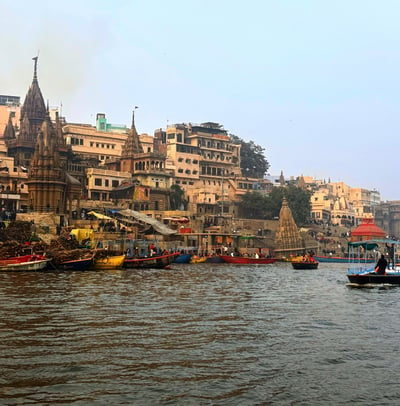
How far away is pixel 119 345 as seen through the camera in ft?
48.0

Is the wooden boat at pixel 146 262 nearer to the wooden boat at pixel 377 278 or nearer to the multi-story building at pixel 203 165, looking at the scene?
the wooden boat at pixel 377 278

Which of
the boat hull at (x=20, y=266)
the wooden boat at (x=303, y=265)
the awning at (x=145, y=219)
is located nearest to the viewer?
the boat hull at (x=20, y=266)

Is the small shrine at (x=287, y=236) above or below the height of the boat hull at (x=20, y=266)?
above

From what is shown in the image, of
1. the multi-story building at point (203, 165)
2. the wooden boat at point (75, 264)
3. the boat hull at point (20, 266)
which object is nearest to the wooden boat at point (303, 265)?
the wooden boat at point (75, 264)

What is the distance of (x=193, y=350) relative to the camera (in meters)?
14.3

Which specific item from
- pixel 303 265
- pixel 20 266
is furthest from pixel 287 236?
pixel 20 266

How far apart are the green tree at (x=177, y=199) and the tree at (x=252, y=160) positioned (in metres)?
Answer: 28.7

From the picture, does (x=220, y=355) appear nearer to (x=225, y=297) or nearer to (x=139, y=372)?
(x=139, y=372)

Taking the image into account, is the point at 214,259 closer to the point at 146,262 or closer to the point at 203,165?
the point at 146,262

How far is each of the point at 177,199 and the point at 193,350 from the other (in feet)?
235

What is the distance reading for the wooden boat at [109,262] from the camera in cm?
4494

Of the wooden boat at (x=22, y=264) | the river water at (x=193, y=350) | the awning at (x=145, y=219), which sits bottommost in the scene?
the river water at (x=193, y=350)

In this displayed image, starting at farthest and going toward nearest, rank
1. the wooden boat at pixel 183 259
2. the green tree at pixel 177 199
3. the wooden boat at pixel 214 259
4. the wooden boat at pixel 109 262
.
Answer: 1. the green tree at pixel 177 199
2. the wooden boat at pixel 214 259
3. the wooden boat at pixel 183 259
4. the wooden boat at pixel 109 262

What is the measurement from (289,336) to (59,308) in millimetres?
8415
